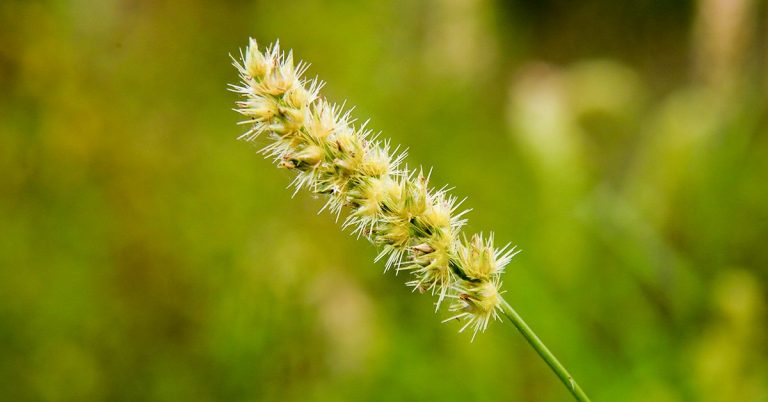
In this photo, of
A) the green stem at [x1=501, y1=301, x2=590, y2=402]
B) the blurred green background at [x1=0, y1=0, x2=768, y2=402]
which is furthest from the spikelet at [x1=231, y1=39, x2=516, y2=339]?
the blurred green background at [x1=0, y1=0, x2=768, y2=402]

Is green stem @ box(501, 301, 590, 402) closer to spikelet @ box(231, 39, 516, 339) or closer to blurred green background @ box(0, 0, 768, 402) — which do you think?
spikelet @ box(231, 39, 516, 339)

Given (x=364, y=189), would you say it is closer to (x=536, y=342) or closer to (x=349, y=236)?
(x=536, y=342)

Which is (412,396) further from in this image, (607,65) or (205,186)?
(607,65)

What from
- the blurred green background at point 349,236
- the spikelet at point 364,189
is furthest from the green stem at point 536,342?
the blurred green background at point 349,236

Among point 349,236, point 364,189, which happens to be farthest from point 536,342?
point 349,236

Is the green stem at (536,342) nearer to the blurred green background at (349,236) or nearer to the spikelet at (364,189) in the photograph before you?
the spikelet at (364,189)
